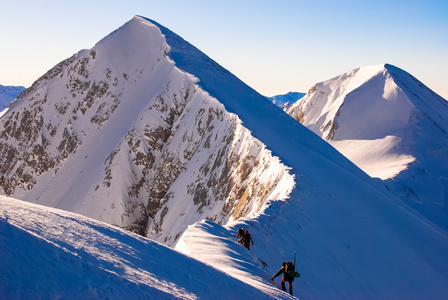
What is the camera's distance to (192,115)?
5581cm

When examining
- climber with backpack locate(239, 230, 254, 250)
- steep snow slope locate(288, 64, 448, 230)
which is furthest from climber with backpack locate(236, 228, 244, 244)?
steep snow slope locate(288, 64, 448, 230)

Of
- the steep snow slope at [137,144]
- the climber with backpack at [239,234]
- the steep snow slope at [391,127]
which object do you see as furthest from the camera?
the steep snow slope at [391,127]

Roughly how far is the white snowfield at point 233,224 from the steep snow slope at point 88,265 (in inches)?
1.4

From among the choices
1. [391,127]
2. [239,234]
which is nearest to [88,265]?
[239,234]

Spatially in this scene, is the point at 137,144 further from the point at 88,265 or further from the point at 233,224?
the point at 88,265

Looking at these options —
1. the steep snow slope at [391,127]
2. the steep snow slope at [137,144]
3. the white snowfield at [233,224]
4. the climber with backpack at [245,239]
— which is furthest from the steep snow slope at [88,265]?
the steep snow slope at [391,127]

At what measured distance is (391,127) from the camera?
221 feet

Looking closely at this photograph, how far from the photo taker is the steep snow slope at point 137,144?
1655 inches

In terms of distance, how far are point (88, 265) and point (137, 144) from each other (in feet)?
181

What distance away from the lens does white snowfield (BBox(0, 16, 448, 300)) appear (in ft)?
29.8

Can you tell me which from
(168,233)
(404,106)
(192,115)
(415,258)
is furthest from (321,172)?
(404,106)

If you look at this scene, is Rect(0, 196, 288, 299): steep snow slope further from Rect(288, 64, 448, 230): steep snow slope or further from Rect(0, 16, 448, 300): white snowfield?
Rect(288, 64, 448, 230): steep snow slope

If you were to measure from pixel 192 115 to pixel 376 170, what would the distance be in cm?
2541

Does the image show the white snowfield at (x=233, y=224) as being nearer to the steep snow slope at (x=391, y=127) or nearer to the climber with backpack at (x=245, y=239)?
the climber with backpack at (x=245, y=239)
